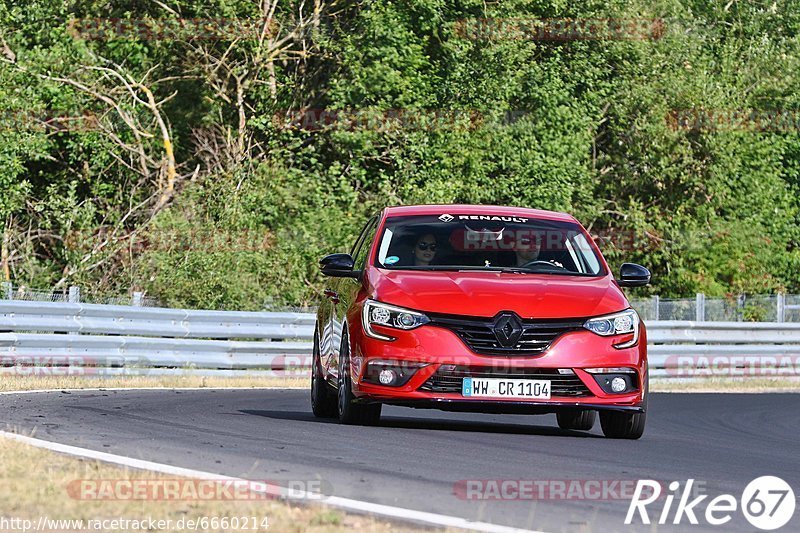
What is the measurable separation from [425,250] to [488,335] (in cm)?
146

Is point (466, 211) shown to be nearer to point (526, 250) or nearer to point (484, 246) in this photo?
point (484, 246)

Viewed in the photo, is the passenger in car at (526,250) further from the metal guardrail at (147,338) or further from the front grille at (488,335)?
the metal guardrail at (147,338)

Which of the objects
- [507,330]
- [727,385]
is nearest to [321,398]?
[507,330]

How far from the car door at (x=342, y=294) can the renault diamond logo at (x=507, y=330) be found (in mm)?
1335

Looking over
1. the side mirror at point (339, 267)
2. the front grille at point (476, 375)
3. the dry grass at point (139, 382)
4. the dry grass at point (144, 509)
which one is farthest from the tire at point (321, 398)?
the dry grass at point (144, 509)

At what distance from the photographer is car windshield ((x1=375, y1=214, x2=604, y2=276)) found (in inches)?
467

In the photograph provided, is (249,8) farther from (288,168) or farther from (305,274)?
(305,274)

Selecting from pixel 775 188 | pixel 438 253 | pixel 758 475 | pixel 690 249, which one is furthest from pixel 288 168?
pixel 758 475

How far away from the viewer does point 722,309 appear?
91.0 ft

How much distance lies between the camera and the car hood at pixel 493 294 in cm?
1073

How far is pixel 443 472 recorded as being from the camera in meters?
8.48

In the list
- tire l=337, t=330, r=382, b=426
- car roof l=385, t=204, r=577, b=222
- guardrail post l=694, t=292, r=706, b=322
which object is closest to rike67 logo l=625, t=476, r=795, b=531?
tire l=337, t=330, r=382, b=426

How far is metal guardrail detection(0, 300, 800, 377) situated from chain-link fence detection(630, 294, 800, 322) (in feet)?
2.72

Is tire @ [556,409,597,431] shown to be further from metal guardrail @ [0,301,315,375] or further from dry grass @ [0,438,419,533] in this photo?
metal guardrail @ [0,301,315,375]
